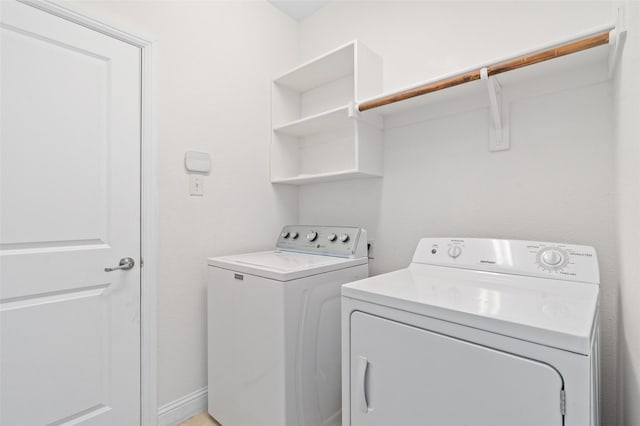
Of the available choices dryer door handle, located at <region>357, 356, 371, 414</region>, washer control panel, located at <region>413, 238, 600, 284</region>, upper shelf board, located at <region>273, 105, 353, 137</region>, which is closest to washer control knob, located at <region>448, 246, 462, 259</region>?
washer control panel, located at <region>413, 238, 600, 284</region>

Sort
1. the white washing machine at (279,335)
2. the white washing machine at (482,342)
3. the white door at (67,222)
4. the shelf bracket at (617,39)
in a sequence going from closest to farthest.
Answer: the white washing machine at (482,342) → the shelf bracket at (617,39) → the white door at (67,222) → the white washing machine at (279,335)

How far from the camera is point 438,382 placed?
858 millimetres

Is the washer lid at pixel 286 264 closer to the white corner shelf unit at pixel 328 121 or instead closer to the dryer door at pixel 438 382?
the dryer door at pixel 438 382

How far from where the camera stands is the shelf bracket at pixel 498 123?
4.49 ft

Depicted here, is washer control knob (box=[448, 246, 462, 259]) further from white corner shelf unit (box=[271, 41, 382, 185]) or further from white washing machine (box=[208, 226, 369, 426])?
white corner shelf unit (box=[271, 41, 382, 185])

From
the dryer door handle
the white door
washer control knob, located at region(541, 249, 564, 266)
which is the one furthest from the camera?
the white door

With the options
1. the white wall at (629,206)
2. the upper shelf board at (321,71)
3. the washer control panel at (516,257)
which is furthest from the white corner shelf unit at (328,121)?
the white wall at (629,206)

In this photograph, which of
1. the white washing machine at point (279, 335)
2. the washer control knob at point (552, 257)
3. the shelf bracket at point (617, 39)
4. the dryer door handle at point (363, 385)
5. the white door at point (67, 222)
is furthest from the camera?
the white washing machine at point (279, 335)

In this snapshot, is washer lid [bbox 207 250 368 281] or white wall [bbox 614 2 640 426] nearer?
white wall [bbox 614 2 640 426]

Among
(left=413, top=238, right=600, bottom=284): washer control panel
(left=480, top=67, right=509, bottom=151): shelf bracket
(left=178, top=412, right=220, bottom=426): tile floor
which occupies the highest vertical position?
(left=480, top=67, right=509, bottom=151): shelf bracket

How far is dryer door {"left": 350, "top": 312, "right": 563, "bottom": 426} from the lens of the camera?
0.71m

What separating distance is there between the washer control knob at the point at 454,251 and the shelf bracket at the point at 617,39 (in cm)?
85

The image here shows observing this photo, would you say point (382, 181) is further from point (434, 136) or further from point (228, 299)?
point (228, 299)

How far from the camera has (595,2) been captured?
1.24m
